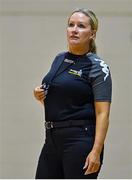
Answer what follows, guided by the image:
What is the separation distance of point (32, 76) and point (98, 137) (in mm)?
1614

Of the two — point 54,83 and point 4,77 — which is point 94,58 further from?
point 4,77

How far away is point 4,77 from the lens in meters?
3.41

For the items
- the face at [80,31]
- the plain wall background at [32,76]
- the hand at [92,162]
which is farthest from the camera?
the plain wall background at [32,76]

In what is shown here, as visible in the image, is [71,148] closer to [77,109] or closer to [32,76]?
[77,109]

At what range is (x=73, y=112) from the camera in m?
1.92

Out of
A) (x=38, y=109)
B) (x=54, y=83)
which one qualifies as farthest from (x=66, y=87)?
(x=38, y=109)

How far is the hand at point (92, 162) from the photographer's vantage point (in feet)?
6.14

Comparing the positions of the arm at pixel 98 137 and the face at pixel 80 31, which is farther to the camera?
the face at pixel 80 31

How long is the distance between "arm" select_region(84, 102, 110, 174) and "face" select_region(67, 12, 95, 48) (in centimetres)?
29

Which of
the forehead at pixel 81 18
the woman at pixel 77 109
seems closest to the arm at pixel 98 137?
the woman at pixel 77 109

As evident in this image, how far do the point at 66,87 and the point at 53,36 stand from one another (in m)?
1.54

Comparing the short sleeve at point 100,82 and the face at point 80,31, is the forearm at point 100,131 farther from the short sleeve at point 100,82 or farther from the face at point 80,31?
the face at point 80,31

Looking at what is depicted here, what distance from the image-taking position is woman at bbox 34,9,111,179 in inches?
74.9

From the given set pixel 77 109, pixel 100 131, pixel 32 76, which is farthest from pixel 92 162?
pixel 32 76
